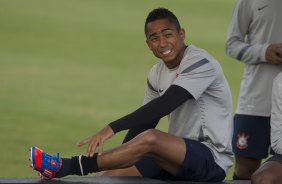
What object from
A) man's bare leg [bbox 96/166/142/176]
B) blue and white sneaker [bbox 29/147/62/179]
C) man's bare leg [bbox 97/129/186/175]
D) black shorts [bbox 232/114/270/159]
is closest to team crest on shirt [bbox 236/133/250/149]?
black shorts [bbox 232/114/270/159]

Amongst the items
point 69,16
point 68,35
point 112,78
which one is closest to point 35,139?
point 112,78

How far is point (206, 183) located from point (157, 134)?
53 centimetres

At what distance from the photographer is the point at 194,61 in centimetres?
648

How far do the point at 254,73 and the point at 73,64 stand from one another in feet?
21.6

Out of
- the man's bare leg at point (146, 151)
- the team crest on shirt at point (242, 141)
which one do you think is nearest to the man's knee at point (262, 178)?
the man's bare leg at point (146, 151)

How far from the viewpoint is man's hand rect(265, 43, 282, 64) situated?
7082 mm

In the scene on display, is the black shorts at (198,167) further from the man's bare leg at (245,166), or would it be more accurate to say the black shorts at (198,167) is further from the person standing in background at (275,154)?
the man's bare leg at (245,166)

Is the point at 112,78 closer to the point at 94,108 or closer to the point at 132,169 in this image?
the point at 94,108

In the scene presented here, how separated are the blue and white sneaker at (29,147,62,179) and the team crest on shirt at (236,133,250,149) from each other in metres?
1.76

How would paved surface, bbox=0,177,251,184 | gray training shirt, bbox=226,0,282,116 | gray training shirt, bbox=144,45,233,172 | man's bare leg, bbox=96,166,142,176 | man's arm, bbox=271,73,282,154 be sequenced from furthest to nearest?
gray training shirt, bbox=226,0,282,116, man's bare leg, bbox=96,166,142,176, man's arm, bbox=271,73,282,154, gray training shirt, bbox=144,45,233,172, paved surface, bbox=0,177,251,184

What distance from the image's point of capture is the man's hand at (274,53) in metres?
7.08

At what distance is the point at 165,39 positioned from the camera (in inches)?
256

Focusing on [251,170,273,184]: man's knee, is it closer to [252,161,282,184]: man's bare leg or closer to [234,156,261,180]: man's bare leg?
[252,161,282,184]: man's bare leg

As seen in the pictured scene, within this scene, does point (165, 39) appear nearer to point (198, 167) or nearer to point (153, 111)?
point (153, 111)
